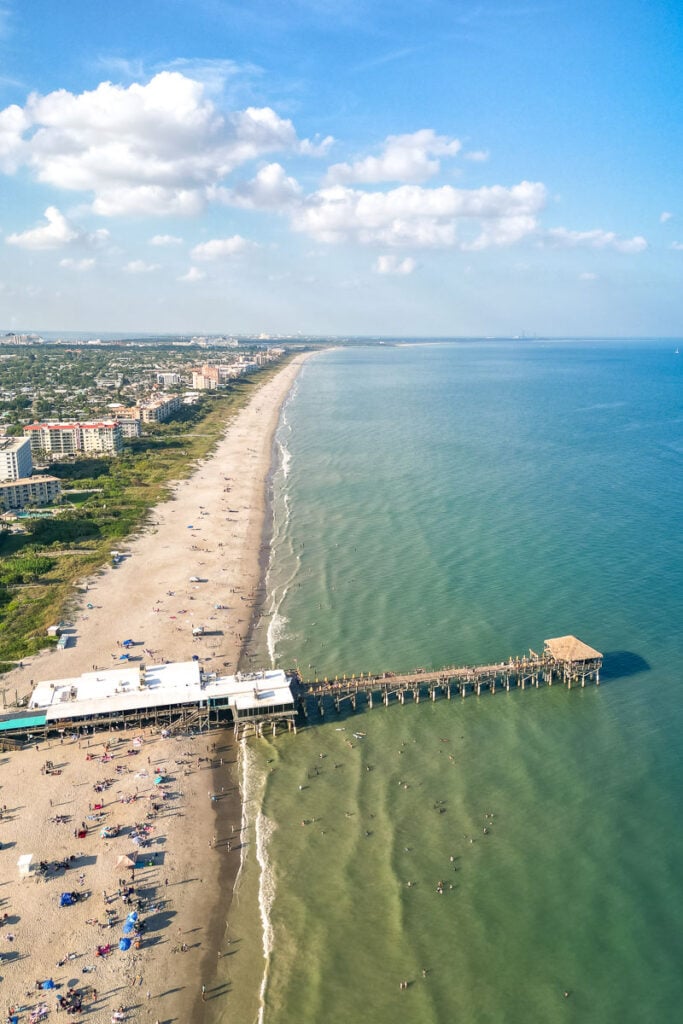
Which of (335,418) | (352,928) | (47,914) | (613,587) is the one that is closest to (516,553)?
Answer: (613,587)

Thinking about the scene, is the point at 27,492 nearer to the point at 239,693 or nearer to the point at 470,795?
the point at 239,693

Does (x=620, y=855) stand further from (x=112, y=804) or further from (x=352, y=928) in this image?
(x=112, y=804)

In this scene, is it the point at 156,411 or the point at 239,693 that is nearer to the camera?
the point at 239,693

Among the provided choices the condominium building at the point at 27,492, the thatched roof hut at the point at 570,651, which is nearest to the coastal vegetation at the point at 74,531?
the condominium building at the point at 27,492

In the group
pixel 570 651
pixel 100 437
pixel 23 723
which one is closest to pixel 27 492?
pixel 100 437

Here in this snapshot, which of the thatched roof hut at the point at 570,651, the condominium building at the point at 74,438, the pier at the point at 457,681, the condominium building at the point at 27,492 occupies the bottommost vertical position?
Result: the pier at the point at 457,681

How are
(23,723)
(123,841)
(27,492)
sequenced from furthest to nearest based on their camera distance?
1. (27,492)
2. (23,723)
3. (123,841)

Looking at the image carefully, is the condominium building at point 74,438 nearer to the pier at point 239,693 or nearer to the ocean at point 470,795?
the ocean at point 470,795
